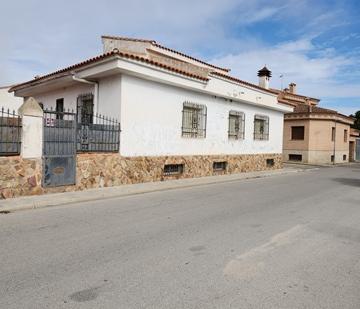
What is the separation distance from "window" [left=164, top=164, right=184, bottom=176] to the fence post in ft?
17.3

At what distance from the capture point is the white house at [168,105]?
11.7m

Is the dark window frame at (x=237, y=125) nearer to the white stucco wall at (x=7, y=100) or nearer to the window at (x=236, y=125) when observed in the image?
the window at (x=236, y=125)

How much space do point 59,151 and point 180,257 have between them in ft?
20.5

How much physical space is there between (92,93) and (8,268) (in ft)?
31.6

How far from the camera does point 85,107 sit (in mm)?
13844

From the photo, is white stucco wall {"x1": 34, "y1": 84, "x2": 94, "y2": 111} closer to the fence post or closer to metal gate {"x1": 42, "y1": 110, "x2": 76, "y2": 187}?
metal gate {"x1": 42, "y1": 110, "x2": 76, "y2": 187}

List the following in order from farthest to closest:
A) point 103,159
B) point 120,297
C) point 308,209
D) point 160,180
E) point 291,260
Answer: point 160,180, point 103,159, point 308,209, point 291,260, point 120,297

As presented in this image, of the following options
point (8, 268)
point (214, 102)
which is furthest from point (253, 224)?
point (214, 102)

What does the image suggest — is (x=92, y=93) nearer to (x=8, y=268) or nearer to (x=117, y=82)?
(x=117, y=82)

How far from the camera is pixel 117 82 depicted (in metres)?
11.5

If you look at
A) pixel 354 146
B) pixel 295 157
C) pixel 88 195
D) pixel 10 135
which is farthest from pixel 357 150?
pixel 10 135

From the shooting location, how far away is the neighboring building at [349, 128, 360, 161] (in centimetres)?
3709

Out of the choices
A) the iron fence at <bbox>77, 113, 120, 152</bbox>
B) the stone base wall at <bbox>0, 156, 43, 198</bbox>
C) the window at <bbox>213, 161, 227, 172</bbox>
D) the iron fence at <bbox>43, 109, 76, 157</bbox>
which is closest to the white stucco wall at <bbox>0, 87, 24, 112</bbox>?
the window at <bbox>213, 161, 227, 172</bbox>

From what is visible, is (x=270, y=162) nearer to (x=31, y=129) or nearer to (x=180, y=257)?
(x=31, y=129)
